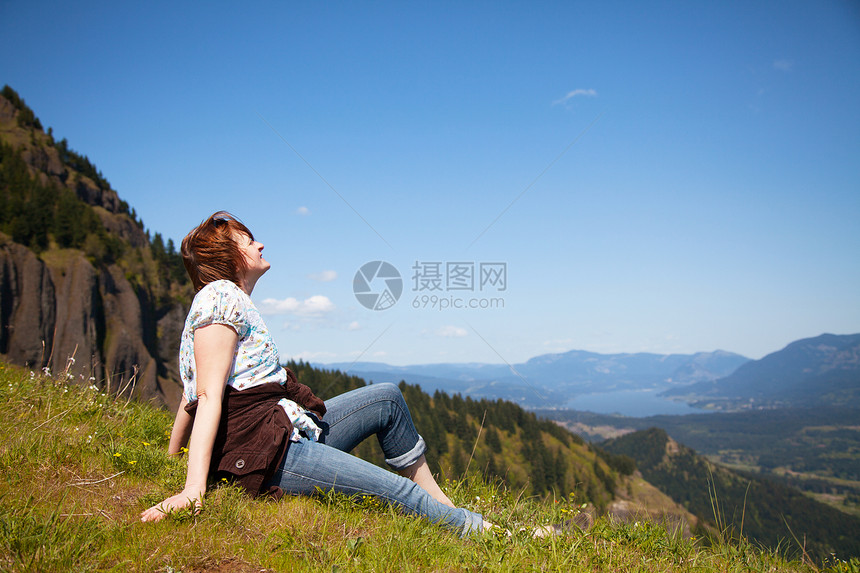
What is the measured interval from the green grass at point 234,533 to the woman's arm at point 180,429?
16 centimetres

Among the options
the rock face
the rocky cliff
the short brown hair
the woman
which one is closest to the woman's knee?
the woman

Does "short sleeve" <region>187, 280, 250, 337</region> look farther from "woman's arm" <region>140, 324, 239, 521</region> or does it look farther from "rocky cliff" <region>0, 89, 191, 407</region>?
"rocky cliff" <region>0, 89, 191, 407</region>

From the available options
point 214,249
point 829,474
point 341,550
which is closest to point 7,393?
point 214,249

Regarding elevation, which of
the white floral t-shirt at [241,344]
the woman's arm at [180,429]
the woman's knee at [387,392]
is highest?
A: the white floral t-shirt at [241,344]

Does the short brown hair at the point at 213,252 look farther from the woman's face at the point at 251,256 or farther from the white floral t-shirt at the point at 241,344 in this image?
the white floral t-shirt at the point at 241,344

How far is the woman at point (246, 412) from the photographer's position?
298 cm

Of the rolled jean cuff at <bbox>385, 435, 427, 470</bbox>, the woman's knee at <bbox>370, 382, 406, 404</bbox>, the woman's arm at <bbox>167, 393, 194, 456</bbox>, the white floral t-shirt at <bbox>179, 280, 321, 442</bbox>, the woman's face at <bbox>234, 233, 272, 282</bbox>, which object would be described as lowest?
the rolled jean cuff at <bbox>385, 435, 427, 470</bbox>

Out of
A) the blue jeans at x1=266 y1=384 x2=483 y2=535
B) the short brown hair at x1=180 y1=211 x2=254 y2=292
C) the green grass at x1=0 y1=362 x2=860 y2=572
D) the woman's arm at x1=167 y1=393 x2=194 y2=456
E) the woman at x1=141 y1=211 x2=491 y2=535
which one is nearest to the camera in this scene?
the green grass at x1=0 y1=362 x2=860 y2=572

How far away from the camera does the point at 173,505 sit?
2.83 m

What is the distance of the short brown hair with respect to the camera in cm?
345

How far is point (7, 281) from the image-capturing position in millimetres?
62688

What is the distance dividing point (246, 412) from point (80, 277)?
3409 inches

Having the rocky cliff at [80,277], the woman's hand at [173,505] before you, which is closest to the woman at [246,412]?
the woman's hand at [173,505]

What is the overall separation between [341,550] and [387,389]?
4.46 ft
